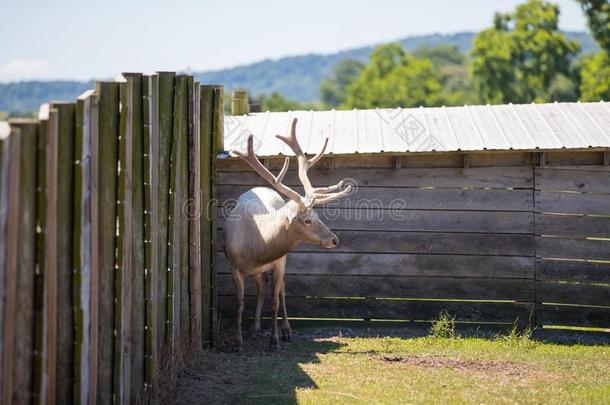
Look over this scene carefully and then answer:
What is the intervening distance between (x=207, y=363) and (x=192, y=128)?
8.51 ft

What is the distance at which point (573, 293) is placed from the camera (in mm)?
11883

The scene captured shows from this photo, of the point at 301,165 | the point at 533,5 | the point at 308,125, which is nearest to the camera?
the point at 301,165

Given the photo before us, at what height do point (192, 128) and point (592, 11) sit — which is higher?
point (592, 11)

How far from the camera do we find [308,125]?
13148mm

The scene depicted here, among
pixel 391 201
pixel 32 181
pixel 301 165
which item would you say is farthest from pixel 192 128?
pixel 32 181

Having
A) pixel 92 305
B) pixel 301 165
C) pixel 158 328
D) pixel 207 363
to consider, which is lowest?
pixel 207 363

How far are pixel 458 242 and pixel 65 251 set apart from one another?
7.23 meters

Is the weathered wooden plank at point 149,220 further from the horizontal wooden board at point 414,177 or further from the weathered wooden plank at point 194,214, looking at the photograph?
the horizontal wooden board at point 414,177

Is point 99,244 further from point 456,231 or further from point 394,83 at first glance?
point 394,83

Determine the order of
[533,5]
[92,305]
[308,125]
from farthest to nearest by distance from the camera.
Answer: [533,5], [308,125], [92,305]

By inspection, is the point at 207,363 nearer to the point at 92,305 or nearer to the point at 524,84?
the point at 92,305

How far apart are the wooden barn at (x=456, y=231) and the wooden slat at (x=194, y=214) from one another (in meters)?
2.00

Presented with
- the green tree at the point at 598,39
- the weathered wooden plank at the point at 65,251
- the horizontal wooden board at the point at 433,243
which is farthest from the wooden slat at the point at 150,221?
the green tree at the point at 598,39

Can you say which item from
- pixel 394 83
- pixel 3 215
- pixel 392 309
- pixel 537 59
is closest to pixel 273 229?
pixel 392 309
